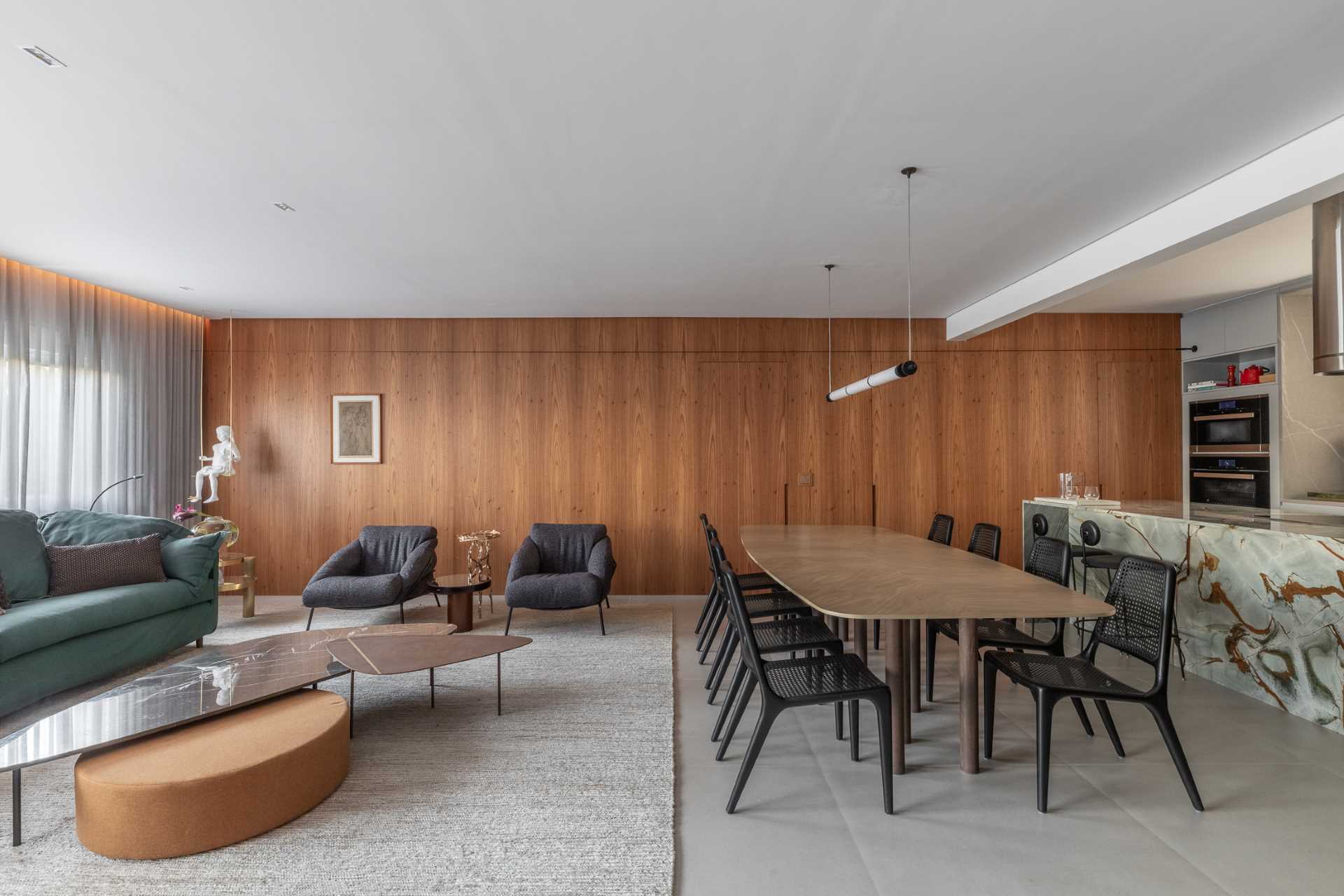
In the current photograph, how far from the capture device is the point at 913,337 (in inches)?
246

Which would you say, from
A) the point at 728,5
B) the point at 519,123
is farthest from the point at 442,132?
the point at 728,5

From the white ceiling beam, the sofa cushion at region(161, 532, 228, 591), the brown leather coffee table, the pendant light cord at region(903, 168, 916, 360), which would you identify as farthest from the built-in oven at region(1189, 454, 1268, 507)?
the sofa cushion at region(161, 532, 228, 591)

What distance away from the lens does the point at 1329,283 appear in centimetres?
303

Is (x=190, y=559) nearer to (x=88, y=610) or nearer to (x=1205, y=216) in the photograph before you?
(x=88, y=610)

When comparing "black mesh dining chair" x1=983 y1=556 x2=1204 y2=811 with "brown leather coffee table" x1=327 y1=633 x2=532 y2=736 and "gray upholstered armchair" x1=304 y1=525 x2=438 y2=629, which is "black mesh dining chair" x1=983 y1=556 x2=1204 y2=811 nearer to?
"brown leather coffee table" x1=327 y1=633 x2=532 y2=736

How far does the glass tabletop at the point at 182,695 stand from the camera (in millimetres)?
2297

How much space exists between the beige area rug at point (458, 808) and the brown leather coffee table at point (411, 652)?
239 millimetres

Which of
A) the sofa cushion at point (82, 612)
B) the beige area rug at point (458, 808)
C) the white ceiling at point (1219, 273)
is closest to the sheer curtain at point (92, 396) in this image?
the sofa cushion at point (82, 612)

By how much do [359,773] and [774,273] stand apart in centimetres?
383

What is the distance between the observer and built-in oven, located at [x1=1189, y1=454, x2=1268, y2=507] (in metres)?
5.28

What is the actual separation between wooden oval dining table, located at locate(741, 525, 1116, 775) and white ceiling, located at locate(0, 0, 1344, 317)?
1.84 metres

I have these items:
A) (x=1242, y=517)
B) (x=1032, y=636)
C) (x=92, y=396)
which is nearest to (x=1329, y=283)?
(x=1242, y=517)

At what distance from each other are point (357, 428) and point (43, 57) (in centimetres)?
428

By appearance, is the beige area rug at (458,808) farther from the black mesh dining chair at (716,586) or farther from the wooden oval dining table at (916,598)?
the wooden oval dining table at (916,598)
